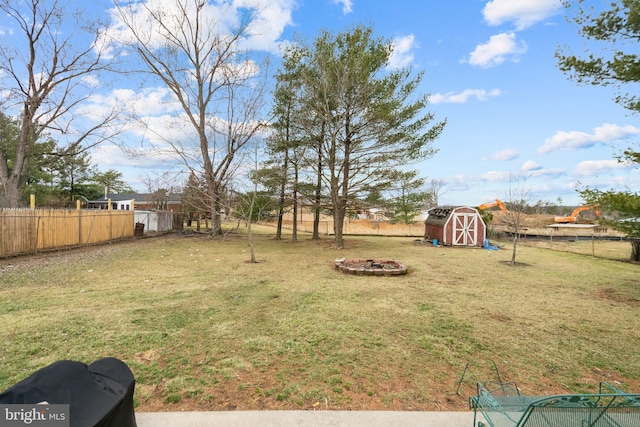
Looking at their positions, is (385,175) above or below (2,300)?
above

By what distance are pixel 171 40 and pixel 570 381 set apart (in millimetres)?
22201

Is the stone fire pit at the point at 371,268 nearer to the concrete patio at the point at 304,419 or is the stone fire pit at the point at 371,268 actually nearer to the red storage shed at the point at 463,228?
the concrete patio at the point at 304,419

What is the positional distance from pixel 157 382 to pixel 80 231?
13.4 m

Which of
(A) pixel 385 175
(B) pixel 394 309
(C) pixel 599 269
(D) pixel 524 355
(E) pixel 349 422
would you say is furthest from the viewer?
(A) pixel 385 175

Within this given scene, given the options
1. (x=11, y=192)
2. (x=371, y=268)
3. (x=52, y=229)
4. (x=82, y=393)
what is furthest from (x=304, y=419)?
(x=11, y=192)

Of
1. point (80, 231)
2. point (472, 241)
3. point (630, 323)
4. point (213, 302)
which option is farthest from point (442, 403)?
point (472, 241)

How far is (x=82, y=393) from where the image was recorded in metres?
1.66

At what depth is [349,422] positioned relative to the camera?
2.59m

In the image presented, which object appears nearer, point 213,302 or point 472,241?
point 213,302

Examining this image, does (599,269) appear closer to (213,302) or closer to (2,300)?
(213,302)

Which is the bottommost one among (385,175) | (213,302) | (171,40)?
(213,302)

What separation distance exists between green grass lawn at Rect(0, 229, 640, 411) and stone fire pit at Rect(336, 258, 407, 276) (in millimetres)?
306

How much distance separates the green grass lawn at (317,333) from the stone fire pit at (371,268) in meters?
0.31

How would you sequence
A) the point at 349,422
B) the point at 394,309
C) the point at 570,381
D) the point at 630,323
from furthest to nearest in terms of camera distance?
the point at 394,309 < the point at 630,323 < the point at 570,381 < the point at 349,422
